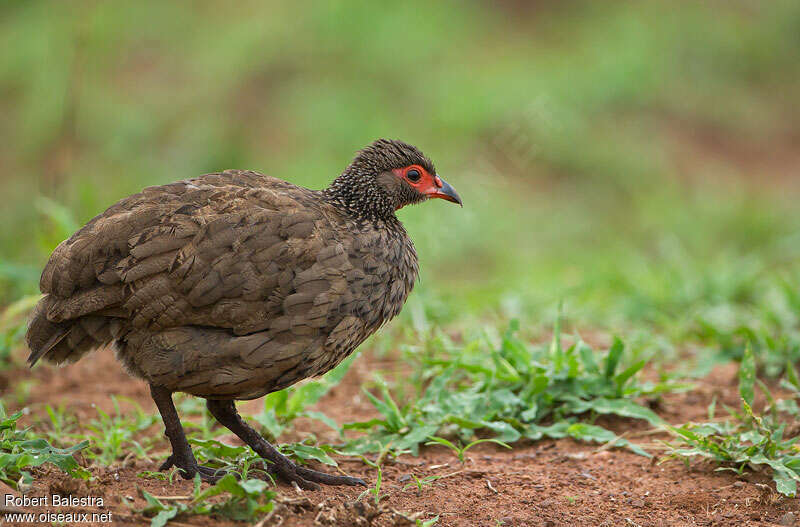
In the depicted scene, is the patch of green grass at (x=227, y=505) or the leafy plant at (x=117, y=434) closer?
the patch of green grass at (x=227, y=505)

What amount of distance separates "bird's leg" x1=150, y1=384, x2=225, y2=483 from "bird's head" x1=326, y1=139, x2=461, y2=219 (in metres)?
1.17

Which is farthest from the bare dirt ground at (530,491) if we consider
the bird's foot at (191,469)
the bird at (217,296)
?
the bird at (217,296)

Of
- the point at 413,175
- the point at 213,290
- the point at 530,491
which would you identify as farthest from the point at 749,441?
the point at 213,290

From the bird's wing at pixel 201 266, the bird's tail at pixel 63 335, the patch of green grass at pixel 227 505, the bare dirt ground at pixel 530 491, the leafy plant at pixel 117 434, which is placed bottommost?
the bare dirt ground at pixel 530 491

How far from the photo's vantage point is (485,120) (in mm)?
10312

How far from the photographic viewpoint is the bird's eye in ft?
14.3

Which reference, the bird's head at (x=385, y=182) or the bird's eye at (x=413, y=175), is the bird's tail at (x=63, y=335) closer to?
the bird's head at (x=385, y=182)

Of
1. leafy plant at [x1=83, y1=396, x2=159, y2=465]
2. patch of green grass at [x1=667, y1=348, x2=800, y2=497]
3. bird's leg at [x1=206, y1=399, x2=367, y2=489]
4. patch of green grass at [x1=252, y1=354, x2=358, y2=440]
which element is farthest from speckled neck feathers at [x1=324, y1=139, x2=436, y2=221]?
patch of green grass at [x1=667, y1=348, x2=800, y2=497]

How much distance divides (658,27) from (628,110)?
2.04m

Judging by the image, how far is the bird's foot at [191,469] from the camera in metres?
3.71

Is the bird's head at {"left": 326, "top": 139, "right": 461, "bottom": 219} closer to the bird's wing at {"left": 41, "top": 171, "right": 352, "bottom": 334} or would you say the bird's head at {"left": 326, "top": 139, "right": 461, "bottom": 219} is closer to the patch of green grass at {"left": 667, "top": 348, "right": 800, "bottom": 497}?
the bird's wing at {"left": 41, "top": 171, "right": 352, "bottom": 334}

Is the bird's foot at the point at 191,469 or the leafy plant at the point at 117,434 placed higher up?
the bird's foot at the point at 191,469

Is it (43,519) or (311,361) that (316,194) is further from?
(43,519)

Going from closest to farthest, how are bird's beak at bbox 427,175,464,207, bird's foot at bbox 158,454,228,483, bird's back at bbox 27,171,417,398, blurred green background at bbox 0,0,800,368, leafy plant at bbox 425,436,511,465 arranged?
bird's back at bbox 27,171,417,398, bird's foot at bbox 158,454,228,483, leafy plant at bbox 425,436,511,465, bird's beak at bbox 427,175,464,207, blurred green background at bbox 0,0,800,368
